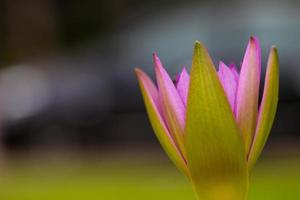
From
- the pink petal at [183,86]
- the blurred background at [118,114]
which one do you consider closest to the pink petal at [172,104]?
the pink petal at [183,86]

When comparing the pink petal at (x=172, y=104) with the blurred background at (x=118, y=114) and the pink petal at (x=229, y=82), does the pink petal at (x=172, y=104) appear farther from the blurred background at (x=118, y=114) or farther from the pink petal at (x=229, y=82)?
the blurred background at (x=118, y=114)

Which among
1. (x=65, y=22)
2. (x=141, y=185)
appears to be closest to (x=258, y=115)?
(x=141, y=185)

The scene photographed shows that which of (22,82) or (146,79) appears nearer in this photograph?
(146,79)

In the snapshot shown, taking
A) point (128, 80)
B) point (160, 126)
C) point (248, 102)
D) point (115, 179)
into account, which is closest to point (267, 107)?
point (248, 102)

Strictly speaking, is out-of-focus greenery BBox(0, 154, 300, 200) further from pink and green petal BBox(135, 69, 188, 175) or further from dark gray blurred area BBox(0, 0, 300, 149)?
pink and green petal BBox(135, 69, 188, 175)

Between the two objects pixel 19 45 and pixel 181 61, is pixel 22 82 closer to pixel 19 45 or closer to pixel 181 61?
pixel 181 61

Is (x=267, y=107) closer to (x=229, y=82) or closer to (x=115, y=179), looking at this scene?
(x=229, y=82)
